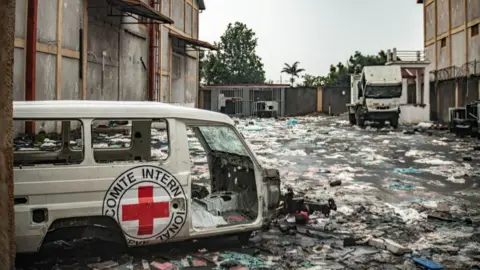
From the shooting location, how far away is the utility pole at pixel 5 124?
9.56ft

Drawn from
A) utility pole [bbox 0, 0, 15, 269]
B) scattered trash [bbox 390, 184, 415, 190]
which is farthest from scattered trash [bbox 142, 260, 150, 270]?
scattered trash [bbox 390, 184, 415, 190]

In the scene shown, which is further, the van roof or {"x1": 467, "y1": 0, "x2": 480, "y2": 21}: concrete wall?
{"x1": 467, "y1": 0, "x2": 480, "y2": 21}: concrete wall

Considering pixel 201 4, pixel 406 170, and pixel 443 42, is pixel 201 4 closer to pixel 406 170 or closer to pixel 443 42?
pixel 443 42

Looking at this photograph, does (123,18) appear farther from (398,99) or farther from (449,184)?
(449,184)

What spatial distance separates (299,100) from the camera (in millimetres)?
46094

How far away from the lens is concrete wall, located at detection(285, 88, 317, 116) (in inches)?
1812

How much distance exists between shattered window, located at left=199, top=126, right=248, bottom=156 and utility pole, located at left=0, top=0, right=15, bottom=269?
2.35m

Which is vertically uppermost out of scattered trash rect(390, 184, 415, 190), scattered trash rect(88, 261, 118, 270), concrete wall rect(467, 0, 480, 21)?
concrete wall rect(467, 0, 480, 21)

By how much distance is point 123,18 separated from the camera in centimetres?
2144

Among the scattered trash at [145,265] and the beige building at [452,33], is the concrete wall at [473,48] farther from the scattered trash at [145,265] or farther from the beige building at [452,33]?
the scattered trash at [145,265]

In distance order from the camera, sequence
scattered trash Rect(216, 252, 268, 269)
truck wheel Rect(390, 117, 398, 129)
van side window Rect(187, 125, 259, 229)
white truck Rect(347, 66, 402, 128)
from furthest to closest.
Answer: truck wheel Rect(390, 117, 398, 129) < white truck Rect(347, 66, 402, 128) < van side window Rect(187, 125, 259, 229) < scattered trash Rect(216, 252, 268, 269)

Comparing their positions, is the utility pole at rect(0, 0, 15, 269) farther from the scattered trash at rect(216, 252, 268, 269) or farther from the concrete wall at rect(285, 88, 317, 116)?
the concrete wall at rect(285, 88, 317, 116)

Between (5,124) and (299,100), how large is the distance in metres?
43.9

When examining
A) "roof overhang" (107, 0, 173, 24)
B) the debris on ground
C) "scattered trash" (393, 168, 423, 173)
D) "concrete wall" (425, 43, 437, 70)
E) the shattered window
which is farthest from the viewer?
"concrete wall" (425, 43, 437, 70)
